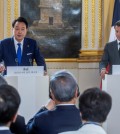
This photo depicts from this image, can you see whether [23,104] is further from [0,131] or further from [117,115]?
[0,131]

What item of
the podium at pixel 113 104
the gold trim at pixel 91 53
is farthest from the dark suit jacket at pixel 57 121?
the gold trim at pixel 91 53

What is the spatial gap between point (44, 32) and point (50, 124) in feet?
16.0

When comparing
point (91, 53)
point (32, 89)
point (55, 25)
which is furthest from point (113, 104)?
point (55, 25)

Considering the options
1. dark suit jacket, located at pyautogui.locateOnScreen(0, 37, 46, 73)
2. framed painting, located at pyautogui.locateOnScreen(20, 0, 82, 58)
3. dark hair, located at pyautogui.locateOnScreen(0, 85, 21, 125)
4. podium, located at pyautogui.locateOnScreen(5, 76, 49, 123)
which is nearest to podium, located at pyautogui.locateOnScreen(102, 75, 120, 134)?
podium, located at pyautogui.locateOnScreen(5, 76, 49, 123)

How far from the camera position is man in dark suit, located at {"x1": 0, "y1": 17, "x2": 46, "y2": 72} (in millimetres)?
4816

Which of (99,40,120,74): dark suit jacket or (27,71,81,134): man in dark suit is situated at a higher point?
(99,40,120,74): dark suit jacket

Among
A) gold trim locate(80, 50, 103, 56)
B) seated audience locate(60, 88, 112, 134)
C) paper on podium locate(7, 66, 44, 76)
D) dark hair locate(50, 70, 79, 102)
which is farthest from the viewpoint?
gold trim locate(80, 50, 103, 56)

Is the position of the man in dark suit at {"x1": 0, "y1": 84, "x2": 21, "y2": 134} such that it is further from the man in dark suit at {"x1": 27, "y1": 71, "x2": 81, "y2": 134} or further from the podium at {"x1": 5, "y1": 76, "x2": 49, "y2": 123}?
the podium at {"x1": 5, "y1": 76, "x2": 49, "y2": 123}

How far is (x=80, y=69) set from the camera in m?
7.05

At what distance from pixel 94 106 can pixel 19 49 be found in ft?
9.97

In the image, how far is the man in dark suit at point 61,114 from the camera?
7.56 ft

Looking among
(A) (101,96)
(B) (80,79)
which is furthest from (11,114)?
(B) (80,79)

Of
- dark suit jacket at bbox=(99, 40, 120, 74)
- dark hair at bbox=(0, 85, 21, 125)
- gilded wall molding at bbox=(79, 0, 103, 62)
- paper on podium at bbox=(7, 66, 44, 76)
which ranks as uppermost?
gilded wall molding at bbox=(79, 0, 103, 62)

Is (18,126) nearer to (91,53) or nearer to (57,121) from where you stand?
(57,121)
